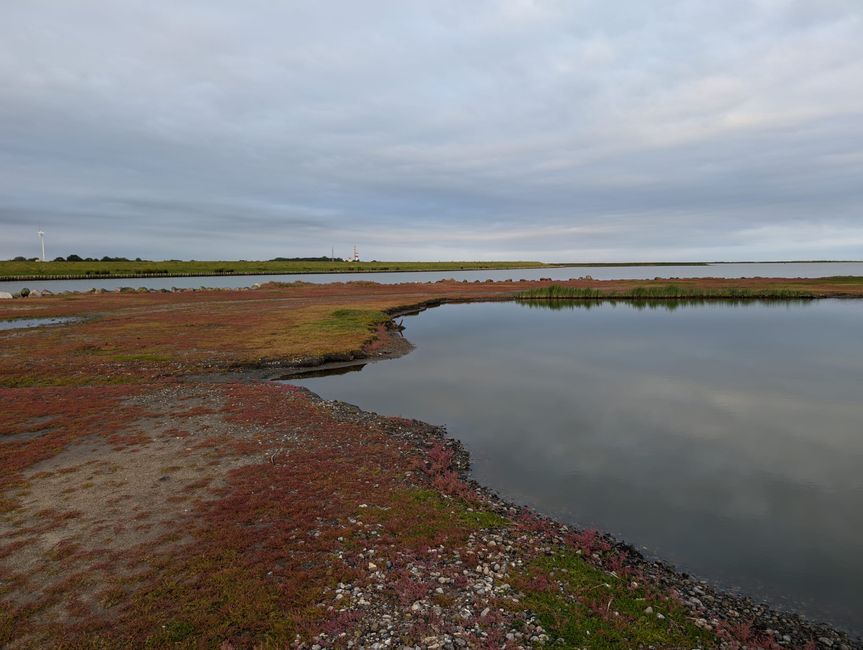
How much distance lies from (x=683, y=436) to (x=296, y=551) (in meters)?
18.1

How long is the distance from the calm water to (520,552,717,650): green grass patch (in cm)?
302

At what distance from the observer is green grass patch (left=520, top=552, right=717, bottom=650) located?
8422mm

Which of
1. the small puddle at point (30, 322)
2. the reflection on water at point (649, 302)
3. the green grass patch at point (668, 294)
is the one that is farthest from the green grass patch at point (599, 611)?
the green grass patch at point (668, 294)

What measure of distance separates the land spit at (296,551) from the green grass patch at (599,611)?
0.04 m

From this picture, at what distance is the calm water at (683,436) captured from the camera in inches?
499

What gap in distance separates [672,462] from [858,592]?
7527 millimetres

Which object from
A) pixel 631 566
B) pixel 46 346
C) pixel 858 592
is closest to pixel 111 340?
pixel 46 346

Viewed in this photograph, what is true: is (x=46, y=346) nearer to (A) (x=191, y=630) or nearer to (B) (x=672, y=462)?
(A) (x=191, y=630)

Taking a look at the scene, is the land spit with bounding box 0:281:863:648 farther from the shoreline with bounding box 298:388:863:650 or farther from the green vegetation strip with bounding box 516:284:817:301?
the green vegetation strip with bounding box 516:284:817:301

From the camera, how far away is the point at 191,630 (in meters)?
8.48

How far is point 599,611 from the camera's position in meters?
9.07

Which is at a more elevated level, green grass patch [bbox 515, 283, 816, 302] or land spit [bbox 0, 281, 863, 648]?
green grass patch [bbox 515, 283, 816, 302]

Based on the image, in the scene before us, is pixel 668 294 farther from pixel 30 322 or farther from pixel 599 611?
pixel 30 322

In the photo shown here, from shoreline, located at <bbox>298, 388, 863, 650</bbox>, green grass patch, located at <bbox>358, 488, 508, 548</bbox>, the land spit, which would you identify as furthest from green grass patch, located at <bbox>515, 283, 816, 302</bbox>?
shoreline, located at <bbox>298, 388, 863, 650</bbox>
